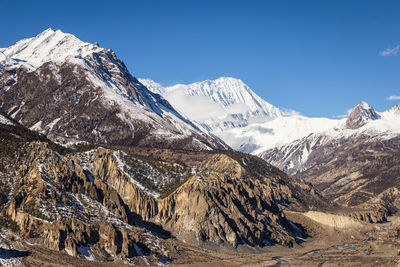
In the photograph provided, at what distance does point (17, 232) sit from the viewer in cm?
14150

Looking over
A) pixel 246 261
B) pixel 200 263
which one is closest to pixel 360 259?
pixel 246 261

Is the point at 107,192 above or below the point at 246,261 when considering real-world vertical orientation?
above

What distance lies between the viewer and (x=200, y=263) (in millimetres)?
166000

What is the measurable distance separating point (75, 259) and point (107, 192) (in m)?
55.5

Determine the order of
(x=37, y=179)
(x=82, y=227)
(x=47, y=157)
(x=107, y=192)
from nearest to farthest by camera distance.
A: 1. (x=82, y=227)
2. (x=37, y=179)
3. (x=47, y=157)
4. (x=107, y=192)

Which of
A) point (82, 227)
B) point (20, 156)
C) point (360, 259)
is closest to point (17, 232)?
point (82, 227)

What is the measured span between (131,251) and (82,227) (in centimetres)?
1533

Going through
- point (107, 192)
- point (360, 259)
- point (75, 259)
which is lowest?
point (75, 259)

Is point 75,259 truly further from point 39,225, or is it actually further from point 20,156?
point 20,156

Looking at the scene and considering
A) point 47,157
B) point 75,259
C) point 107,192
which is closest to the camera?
point 75,259

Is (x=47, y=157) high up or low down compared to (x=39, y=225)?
up

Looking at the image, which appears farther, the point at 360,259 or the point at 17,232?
the point at 360,259

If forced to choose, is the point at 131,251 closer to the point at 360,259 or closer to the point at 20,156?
the point at 20,156

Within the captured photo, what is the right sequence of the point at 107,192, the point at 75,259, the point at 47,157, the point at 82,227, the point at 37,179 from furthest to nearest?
1. the point at 107,192
2. the point at 47,157
3. the point at 37,179
4. the point at 82,227
5. the point at 75,259
